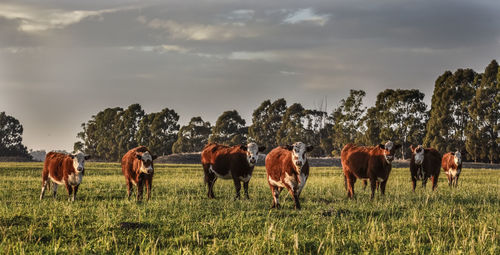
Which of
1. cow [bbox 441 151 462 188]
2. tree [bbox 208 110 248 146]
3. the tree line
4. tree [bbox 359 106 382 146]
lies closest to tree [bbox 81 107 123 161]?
the tree line

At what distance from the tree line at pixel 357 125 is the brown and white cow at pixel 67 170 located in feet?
156

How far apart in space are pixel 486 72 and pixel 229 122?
42.2m

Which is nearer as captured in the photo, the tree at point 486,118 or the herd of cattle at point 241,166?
the herd of cattle at point 241,166

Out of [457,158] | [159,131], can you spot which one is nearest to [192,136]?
[159,131]

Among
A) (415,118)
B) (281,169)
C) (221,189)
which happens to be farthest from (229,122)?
(281,169)

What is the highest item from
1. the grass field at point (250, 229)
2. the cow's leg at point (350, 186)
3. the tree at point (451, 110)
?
the tree at point (451, 110)

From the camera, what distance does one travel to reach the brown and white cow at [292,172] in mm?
12500

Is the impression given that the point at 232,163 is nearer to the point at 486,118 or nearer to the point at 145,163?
the point at 145,163

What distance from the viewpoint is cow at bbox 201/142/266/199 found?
50.5 feet

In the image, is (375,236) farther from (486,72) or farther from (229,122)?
(229,122)

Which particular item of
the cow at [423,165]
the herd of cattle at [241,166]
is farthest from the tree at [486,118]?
the herd of cattle at [241,166]

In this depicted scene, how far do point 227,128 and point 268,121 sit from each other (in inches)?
291

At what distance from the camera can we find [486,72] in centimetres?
5759

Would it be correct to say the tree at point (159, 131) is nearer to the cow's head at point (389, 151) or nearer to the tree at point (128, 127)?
the tree at point (128, 127)
